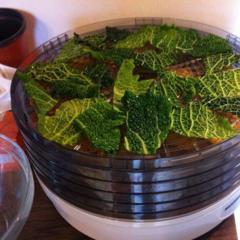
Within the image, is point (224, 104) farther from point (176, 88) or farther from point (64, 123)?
point (64, 123)

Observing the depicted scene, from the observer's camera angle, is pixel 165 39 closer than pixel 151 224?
No

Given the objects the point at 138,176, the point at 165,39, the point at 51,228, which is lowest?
the point at 51,228

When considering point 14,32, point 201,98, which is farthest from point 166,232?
point 14,32

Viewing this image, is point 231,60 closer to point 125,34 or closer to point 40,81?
point 125,34

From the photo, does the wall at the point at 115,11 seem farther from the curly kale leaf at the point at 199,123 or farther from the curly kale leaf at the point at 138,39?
the curly kale leaf at the point at 199,123

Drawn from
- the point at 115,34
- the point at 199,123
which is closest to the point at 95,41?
the point at 115,34

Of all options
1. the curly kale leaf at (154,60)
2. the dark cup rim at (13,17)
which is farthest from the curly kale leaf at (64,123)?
the dark cup rim at (13,17)
